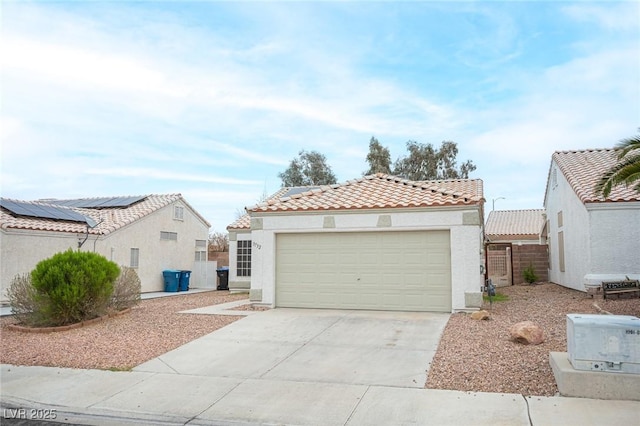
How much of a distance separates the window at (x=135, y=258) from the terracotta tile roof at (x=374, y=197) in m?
9.18

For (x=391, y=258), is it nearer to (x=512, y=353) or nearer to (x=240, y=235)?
(x=512, y=353)

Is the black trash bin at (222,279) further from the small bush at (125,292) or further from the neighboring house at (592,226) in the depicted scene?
the neighboring house at (592,226)

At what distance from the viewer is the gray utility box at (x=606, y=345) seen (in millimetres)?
6129

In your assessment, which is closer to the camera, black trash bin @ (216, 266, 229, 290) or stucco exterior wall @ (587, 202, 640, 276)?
stucco exterior wall @ (587, 202, 640, 276)

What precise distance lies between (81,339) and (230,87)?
8.14 metres

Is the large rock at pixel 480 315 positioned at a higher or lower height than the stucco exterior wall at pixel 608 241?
lower

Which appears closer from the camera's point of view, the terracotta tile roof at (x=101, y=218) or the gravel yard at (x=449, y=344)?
the gravel yard at (x=449, y=344)

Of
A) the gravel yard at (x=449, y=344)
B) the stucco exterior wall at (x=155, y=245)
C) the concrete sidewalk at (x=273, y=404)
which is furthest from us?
the stucco exterior wall at (x=155, y=245)

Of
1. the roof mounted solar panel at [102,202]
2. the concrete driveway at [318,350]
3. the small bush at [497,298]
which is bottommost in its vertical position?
the concrete driveway at [318,350]

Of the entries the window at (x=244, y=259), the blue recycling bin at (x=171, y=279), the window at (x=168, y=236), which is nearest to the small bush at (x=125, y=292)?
→ the window at (x=244, y=259)

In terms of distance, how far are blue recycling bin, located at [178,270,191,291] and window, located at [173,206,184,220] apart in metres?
2.96

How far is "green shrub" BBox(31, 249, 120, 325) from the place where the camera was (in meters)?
11.4

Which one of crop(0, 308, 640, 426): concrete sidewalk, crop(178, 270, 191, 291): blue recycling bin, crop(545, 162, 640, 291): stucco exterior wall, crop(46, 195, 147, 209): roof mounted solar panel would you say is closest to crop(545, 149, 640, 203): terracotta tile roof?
crop(545, 162, 640, 291): stucco exterior wall

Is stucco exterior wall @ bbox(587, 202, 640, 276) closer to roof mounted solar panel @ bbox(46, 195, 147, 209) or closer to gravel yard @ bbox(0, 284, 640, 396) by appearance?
gravel yard @ bbox(0, 284, 640, 396)
